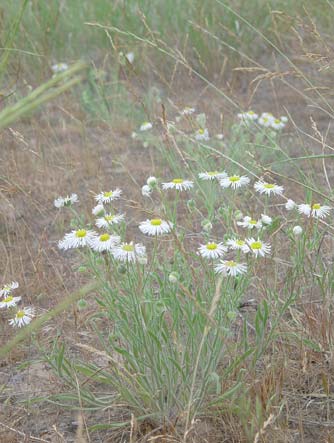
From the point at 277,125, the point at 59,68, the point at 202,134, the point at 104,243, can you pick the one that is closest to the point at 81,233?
the point at 104,243

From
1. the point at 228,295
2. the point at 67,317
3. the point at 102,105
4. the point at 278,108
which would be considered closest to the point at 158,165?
the point at 102,105

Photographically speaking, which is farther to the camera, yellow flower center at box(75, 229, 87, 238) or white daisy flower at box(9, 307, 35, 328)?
white daisy flower at box(9, 307, 35, 328)

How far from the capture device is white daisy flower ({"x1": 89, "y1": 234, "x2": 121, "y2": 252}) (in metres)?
1.72

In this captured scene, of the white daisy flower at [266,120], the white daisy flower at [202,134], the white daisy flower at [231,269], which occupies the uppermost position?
the white daisy flower at [231,269]

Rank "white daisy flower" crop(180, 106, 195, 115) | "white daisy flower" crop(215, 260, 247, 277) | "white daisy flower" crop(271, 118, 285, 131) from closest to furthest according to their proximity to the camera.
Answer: "white daisy flower" crop(215, 260, 247, 277) → "white daisy flower" crop(180, 106, 195, 115) → "white daisy flower" crop(271, 118, 285, 131)

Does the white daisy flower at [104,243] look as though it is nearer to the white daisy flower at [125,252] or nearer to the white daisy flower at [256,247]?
the white daisy flower at [125,252]

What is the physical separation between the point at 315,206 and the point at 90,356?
0.87 m

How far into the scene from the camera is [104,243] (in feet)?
5.69

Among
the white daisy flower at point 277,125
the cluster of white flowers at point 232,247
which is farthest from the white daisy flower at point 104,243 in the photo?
the white daisy flower at point 277,125

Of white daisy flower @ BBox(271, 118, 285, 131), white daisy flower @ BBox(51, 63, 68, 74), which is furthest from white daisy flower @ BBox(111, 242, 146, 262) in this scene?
white daisy flower @ BBox(51, 63, 68, 74)

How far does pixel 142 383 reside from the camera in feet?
5.78

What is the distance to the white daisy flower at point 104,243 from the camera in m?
1.72

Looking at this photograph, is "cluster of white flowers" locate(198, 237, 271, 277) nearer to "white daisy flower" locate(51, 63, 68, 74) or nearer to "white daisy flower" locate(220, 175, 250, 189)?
"white daisy flower" locate(220, 175, 250, 189)

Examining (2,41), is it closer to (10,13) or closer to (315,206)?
(10,13)
